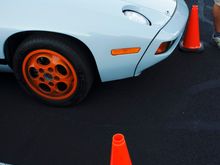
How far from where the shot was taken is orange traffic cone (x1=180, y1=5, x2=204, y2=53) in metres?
3.71

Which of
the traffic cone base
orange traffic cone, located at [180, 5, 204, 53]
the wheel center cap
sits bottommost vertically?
the traffic cone base

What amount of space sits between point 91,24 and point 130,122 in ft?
2.99

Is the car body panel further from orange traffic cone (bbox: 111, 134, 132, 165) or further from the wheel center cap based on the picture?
orange traffic cone (bbox: 111, 134, 132, 165)

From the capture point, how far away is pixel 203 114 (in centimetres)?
282

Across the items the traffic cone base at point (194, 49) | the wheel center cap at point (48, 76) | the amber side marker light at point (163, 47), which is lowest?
the traffic cone base at point (194, 49)

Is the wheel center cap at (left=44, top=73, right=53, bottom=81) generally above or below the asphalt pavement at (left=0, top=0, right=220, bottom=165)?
above

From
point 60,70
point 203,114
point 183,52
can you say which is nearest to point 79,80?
point 60,70

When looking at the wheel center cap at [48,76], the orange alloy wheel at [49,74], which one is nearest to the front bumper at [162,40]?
the orange alloy wheel at [49,74]

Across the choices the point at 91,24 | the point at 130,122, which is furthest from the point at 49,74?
the point at 130,122

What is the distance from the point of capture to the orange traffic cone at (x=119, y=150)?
1830 millimetres

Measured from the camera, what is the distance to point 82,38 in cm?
249

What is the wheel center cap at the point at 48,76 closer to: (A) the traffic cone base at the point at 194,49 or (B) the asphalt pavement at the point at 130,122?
(B) the asphalt pavement at the point at 130,122

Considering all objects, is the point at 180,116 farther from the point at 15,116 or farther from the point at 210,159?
the point at 15,116

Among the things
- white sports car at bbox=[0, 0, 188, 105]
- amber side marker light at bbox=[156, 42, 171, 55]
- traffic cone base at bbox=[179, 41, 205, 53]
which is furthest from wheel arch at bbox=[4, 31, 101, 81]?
traffic cone base at bbox=[179, 41, 205, 53]
